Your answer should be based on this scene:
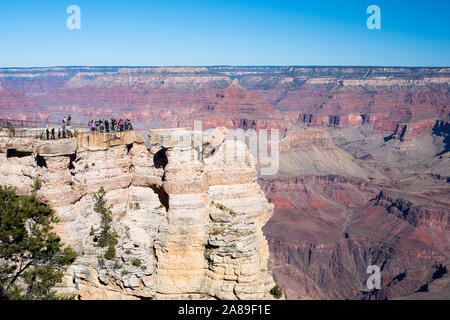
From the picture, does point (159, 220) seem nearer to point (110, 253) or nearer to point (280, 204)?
point (110, 253)

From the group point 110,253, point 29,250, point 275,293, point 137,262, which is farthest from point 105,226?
point 275,293

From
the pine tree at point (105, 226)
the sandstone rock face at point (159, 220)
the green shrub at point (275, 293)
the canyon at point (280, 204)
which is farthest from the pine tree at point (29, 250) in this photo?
the green shrub at point (275, 293)

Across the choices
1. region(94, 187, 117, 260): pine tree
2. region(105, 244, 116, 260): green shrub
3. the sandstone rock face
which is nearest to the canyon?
the sandstone rock face

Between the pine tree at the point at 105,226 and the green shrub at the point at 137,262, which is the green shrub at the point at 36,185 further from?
the green shrub at the point at 137,262

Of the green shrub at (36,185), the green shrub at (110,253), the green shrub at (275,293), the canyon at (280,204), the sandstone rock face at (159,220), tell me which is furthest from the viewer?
the green shrub at (275,293)

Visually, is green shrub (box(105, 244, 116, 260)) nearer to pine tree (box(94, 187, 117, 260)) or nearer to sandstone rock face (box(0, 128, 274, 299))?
pine tree (box(94, 187, 117, 260))
